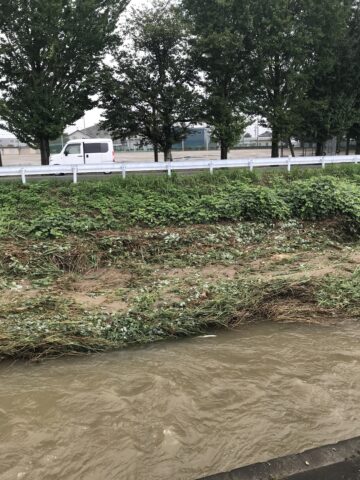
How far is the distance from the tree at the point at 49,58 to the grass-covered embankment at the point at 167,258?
5.77 m

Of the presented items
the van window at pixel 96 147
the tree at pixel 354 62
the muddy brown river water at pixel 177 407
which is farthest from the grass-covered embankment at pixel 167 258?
the tree at pixel 354 62

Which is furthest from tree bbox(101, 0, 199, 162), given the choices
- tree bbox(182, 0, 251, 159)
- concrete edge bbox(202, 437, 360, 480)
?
concrete edge bbox(202, 437, 360, 480)

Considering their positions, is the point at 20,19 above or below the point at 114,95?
above

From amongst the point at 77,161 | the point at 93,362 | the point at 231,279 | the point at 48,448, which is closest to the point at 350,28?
the point at 77,161

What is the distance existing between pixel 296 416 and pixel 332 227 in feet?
24.0

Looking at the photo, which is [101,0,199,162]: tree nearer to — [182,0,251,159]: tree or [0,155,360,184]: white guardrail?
[182,0,251,159]: tree

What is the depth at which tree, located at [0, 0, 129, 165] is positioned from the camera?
48.9 ft

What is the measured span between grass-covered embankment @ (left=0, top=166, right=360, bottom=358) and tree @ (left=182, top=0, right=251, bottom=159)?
569 cm

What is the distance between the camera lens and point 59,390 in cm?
456

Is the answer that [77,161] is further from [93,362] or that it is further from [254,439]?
[254,439]

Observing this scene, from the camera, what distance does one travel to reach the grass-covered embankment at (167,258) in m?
5.89

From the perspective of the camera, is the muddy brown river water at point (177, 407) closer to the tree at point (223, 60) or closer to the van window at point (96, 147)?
the tree at point (223, 60)

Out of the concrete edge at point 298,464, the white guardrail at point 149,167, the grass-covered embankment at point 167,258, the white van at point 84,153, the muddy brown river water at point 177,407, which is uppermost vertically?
the white van at point 84,153

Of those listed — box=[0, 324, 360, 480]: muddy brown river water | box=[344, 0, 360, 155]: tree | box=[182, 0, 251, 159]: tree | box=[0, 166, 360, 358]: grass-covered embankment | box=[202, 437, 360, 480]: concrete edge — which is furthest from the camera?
box=[344, 0, 360, 155]: tree
